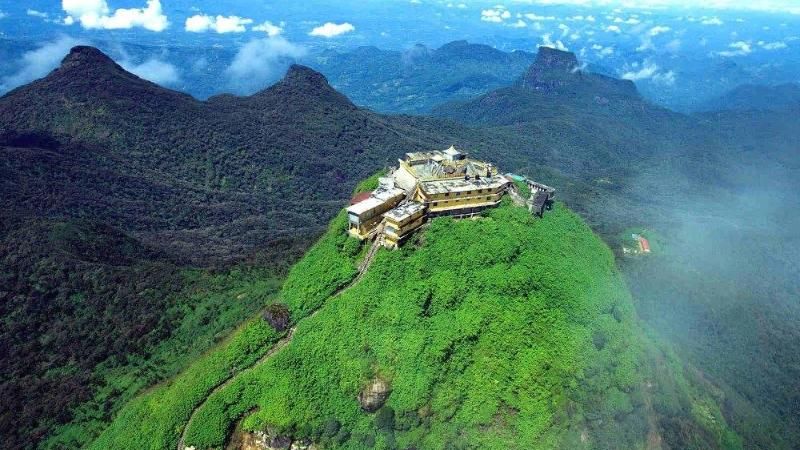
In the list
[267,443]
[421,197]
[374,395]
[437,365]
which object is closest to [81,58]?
[421,197]

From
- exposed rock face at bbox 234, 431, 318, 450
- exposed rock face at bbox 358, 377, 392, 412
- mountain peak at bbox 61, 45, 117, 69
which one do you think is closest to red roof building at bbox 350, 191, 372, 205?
exposed rock face at bbox 358, 377, 392, 412

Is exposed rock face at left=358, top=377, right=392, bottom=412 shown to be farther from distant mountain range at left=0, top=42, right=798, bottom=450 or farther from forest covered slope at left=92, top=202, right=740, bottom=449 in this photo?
distant mountain range at left=0, top=42, right=798, bottom=450

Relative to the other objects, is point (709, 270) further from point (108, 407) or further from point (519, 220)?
point (108, 407)

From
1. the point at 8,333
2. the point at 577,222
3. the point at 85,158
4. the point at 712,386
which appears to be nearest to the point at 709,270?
the point at 712,386

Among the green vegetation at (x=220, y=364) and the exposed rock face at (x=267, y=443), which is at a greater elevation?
the green vegetation at (x=220, y=364)

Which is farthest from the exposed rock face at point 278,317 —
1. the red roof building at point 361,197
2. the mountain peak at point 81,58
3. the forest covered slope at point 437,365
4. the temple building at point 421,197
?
the mountain peak at point 81,58

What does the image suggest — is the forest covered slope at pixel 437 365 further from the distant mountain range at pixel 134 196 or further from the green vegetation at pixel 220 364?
the distant mountain range at pixel 134 196
